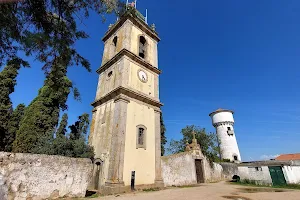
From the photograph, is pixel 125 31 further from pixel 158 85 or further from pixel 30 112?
pixel 30 112

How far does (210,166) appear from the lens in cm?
1912

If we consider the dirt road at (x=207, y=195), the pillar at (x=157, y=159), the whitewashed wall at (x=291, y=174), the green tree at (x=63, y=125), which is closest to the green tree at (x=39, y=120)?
the green tree at (x=63, y=125)

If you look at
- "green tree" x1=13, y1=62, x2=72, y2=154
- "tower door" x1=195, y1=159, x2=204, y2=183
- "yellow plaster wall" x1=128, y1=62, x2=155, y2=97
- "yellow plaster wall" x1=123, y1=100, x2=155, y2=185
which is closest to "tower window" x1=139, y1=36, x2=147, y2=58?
"yellow plaster wall" x1=128, y1=62, x2=155, y2=97

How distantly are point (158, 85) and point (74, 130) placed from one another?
1111cm

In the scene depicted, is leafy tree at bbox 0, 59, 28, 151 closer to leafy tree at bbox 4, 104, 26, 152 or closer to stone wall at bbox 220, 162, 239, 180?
leafy tree at bbox 4, 104, 26, 152

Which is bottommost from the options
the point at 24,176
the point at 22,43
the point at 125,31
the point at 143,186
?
the point at 143,186

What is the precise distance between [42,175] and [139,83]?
8.89 metres

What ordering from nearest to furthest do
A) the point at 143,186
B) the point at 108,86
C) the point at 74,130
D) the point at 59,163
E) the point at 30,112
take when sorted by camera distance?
the point at 59,163, the point at 143,186, the point at 108,86, the point at 30,112, the point at 74,130

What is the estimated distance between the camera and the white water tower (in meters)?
29.4

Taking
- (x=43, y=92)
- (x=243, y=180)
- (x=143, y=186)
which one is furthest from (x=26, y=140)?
(x=243, y=180)

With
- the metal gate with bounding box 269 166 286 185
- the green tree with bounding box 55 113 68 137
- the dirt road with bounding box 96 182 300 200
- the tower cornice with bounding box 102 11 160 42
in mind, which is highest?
the tower cornice with bounding box 102 11 160 42

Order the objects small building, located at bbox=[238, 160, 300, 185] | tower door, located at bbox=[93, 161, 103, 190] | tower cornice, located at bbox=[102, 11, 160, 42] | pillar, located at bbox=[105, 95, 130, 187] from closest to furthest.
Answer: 1. pillar, located at bbox=[105, 95, 130, 187]
2. tower door, located at bbox=[93, 161, 103, 190]
3. small building, located at bbox=[238, 160, 300, 185]
4. tower cornice, located at bbox=[102, 11, 160, 42]

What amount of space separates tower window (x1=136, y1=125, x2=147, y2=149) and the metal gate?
44.3 feet

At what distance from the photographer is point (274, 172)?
15.6 metres
